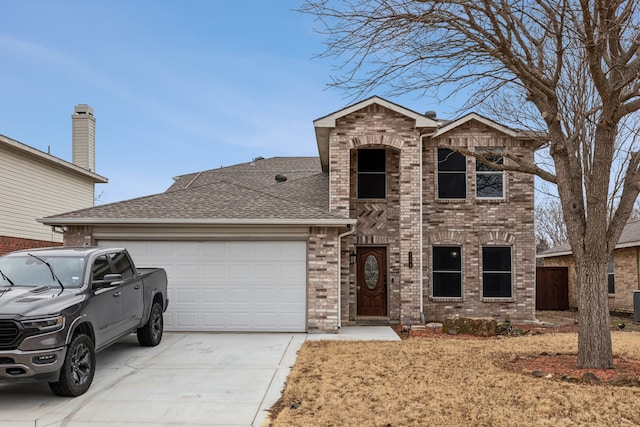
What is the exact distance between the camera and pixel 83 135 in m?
21.5

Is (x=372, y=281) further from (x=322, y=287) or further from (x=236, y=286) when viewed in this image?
(x=236, y=286)

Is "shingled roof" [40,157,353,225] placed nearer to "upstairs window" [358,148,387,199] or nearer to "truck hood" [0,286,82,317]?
"upstairs window" [358,148,387,199]

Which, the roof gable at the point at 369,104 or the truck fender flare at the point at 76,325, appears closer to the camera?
the truck fender flare at the point at 76,325

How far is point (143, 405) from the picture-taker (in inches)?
279

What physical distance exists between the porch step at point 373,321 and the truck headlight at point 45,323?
9.35m

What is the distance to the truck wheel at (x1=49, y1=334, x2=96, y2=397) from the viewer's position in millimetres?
7168

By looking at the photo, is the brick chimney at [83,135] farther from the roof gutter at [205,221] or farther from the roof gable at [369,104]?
the roof gable at [369,104]

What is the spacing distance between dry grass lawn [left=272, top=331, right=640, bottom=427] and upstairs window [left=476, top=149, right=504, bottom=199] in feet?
21.5

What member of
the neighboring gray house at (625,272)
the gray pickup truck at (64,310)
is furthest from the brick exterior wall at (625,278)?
the gray pickup truck at (64,310)

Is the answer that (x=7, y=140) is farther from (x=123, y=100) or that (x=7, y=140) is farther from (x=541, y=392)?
(x=541, y=392)

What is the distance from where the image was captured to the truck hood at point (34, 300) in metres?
6.89

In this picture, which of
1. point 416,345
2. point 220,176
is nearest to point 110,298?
point 416,345

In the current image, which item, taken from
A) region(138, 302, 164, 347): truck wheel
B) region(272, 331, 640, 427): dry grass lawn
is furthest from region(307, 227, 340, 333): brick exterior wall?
region(138, 302, 164, 347): truck wheel

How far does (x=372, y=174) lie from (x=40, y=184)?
10921mm
